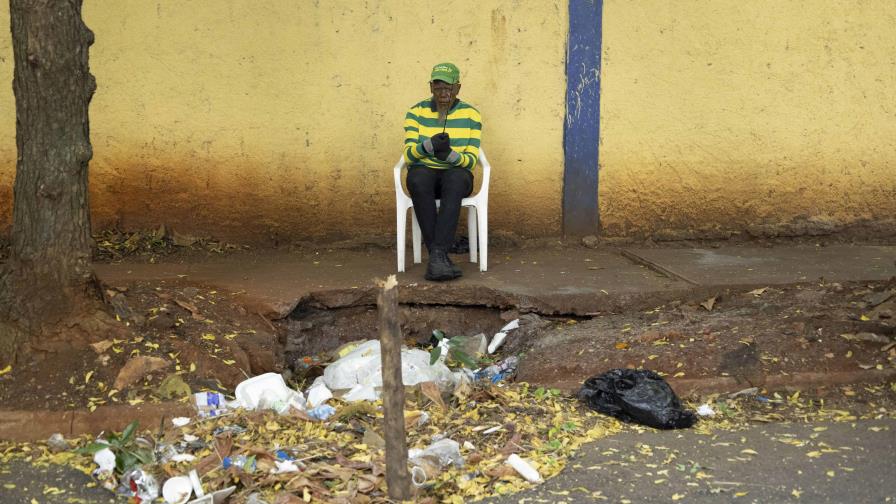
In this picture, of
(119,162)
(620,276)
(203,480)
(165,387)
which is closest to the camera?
(203,480)

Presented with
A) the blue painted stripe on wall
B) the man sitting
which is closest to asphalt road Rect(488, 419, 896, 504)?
the man sitting

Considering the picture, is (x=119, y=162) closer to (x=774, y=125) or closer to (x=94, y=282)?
(x=94, y=282)

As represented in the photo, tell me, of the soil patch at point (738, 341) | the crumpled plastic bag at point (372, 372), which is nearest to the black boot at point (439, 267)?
the soil patch at point (738, 341)

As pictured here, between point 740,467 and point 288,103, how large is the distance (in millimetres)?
4277

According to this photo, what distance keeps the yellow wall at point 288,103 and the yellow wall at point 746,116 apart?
53 cm

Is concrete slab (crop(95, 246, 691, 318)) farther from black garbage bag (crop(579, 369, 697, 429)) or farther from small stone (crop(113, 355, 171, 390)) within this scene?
black garbage bag (crop(579, 369, 697, 429))

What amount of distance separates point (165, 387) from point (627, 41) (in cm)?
415

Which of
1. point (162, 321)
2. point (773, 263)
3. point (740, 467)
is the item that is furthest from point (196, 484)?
point (773, 263)

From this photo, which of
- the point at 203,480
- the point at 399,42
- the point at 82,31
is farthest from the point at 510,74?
the point at 203,480

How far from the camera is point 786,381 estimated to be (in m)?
4.83

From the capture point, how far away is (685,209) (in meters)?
7.44

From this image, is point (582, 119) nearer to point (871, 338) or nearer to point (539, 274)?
point (539, 274)

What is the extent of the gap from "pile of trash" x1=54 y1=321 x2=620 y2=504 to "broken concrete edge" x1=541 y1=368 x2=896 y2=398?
20.2 inches

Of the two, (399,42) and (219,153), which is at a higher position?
(399,42)
